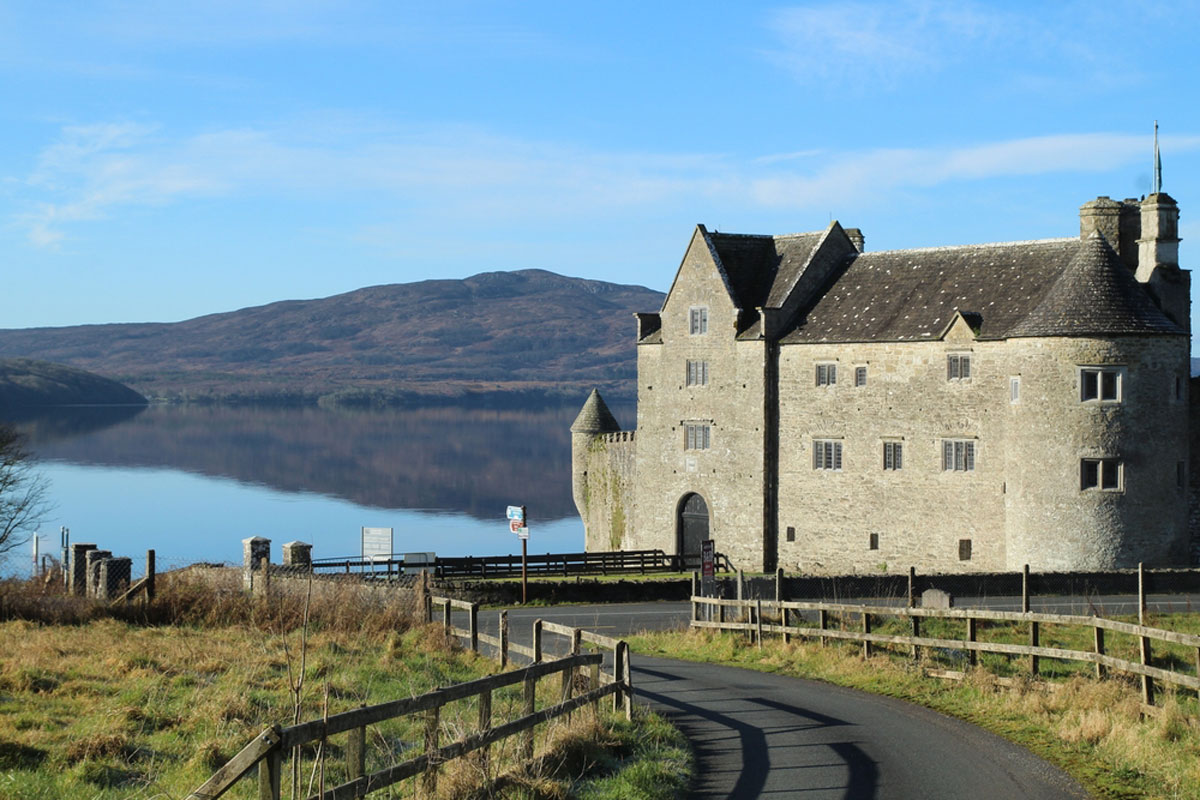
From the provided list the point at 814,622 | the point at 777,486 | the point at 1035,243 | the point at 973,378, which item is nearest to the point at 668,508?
the point at 777,486

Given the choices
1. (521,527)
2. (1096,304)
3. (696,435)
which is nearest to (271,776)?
(521,527)

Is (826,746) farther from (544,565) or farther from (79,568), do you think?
(544,565)

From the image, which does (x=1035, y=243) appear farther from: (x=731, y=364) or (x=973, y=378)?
(x=731, y=364)

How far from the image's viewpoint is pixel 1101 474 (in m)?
42.6

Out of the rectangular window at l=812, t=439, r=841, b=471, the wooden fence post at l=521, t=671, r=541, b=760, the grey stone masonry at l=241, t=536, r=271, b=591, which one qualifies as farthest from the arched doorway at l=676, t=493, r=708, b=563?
the wooden fence post at l=521, t=671, r=541, b=760

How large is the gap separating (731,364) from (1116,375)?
50.2 feet

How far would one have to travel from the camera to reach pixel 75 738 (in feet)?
49.1

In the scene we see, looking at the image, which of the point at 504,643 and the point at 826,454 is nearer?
the point at 504,643

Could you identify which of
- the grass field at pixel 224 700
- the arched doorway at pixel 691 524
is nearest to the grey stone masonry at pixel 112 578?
the grass field at pixel 224 700

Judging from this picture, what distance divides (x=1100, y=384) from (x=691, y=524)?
18.1 meters

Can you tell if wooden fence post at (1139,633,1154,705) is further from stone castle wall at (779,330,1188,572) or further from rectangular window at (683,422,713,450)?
rectangular window at (683,422,713,450)

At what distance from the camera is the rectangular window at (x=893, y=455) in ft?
157

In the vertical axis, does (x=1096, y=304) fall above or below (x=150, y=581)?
above

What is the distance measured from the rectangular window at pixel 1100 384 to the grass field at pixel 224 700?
26140 millimetres
